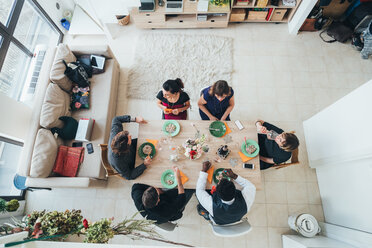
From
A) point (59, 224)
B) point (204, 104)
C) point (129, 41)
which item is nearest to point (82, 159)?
point (59, 224)

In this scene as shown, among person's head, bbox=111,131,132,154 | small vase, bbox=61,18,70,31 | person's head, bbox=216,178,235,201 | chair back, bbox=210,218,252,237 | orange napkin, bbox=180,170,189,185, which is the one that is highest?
small vase, bbox=61,18,70,31

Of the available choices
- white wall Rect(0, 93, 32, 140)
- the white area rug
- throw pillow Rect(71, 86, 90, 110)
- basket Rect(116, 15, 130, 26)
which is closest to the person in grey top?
throw pillow Rect(71, 86, 90, 110)

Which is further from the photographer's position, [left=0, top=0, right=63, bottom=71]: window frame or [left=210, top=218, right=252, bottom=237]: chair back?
[left=0, top=0, right=63, bottom=71]: window frame

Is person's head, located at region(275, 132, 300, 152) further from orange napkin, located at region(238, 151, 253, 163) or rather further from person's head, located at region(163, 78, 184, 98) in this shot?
person's head, located at region(163, 78, 184, 98)

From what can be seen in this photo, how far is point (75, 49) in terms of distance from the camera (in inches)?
142

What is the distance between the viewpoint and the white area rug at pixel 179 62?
4.05 meters

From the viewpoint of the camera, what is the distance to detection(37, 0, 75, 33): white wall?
4008mm

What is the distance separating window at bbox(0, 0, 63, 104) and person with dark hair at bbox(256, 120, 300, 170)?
12.2ft

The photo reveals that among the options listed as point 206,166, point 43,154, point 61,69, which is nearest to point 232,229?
point 206,166

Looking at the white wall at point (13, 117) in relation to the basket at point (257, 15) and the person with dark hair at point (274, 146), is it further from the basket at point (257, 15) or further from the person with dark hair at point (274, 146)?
the basket at point (257, 15)

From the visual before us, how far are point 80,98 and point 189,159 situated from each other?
7.08 feet

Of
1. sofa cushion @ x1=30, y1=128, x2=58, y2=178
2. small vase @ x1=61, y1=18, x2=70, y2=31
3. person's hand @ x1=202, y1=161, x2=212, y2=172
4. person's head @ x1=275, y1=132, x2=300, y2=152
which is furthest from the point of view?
small vase @ x1=61, y1=18, x2=70, y2=31

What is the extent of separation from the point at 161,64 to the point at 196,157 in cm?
231

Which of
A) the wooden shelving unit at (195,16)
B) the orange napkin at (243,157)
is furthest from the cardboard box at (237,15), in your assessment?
the orange napkin at (243,157)
